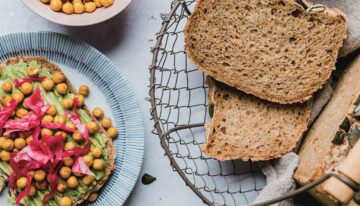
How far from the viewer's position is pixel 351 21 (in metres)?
1.74

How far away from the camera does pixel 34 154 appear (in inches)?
71.5

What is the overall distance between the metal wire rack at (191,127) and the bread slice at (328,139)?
10.0 inches

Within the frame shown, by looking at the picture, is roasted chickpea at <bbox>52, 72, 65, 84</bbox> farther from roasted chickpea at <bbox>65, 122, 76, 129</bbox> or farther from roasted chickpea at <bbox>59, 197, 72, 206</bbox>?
roasted chickpea at <bbox>59, 197, 72, 206</bbox>

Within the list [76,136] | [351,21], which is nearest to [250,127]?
[351,21]

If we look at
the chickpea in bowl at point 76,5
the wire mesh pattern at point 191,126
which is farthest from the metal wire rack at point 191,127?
the chickpea in bowl at point 76,5

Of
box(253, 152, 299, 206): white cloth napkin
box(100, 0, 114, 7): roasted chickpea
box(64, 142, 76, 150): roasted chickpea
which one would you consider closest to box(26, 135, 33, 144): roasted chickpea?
box(64, 142, 76, 150): roasted chickpea

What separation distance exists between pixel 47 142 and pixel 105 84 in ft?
0.88

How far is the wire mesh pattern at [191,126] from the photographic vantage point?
1.96m

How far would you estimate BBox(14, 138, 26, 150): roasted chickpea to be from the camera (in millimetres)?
1843

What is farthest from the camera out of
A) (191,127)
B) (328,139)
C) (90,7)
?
(191,127)

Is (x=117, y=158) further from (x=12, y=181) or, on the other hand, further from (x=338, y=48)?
(x=338, y=48)

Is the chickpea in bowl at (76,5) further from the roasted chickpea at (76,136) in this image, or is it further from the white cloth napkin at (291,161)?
the white cloth napkin at (291,161)

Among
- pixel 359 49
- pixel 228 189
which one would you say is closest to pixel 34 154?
pixel 228 189

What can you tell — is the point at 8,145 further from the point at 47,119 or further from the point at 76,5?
the point at 76,5
